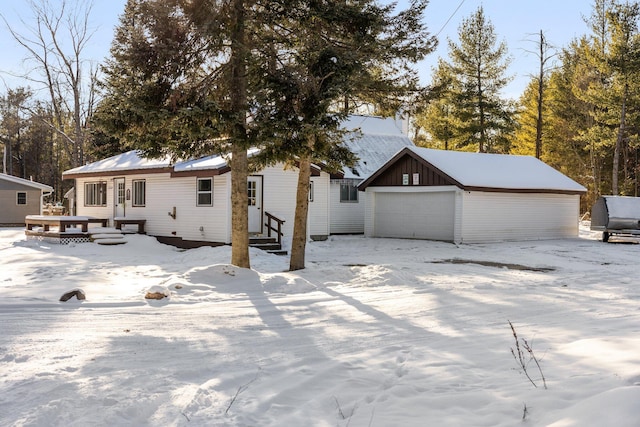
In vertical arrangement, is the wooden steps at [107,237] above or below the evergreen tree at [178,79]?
below

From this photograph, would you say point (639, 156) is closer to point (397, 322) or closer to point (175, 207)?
point (175, 207)

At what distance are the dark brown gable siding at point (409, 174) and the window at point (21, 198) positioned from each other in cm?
2171

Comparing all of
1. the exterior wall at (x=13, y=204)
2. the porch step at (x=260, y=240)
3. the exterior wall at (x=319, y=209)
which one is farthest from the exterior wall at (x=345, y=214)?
the exterior wall at (x=13, y=204)

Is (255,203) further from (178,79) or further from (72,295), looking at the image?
(72,295)

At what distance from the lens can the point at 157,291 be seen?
10062 mm

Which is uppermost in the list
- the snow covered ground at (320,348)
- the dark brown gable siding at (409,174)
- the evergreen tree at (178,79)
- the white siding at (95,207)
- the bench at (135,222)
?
the evergreen tree at (178,79)

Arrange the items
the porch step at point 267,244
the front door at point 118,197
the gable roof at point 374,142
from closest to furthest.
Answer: the porch step at point 267,244 < the front door at point 118,197 < the gable roof at point 374,142

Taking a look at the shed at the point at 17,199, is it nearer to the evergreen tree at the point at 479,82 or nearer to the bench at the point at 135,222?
the bench at the point at 135,222

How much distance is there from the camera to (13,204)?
33.9 metres

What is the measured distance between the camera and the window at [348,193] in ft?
90.6

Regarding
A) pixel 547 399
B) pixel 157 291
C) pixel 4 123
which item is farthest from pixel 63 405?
pixel 4 123

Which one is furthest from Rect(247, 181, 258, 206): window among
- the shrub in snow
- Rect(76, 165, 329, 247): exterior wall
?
the shrub in snow

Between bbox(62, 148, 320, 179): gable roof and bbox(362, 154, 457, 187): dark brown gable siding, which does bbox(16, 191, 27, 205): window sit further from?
bbox(362, 154, 457, 187): dark brown gable siding

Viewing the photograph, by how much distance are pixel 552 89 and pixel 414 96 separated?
32214mm
